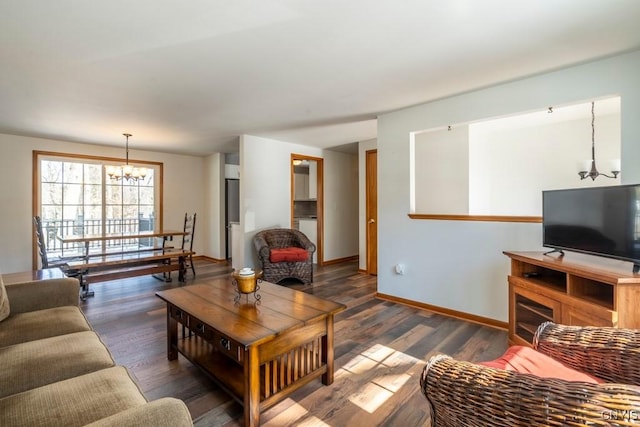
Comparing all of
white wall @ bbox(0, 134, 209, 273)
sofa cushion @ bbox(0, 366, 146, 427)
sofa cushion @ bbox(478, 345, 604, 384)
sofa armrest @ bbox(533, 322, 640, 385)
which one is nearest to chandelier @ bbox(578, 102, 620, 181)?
sofa armrest @ bbox(533, 322, 640, 385)

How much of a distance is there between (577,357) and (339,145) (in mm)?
4838

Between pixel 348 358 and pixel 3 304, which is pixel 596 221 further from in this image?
pixel 3 304

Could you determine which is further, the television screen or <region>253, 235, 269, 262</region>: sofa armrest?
<region>253, 235, 269, 262</region>: sofa armrest

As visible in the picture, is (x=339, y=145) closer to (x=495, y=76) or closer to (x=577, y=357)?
(x=495, y=76)

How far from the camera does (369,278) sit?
189 inches

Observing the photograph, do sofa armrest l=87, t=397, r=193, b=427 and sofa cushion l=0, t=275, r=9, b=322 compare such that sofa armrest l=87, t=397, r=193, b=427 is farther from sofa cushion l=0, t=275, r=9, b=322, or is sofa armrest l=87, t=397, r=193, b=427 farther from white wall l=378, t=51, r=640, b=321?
white wall l=378, t=51, r=640, b=321

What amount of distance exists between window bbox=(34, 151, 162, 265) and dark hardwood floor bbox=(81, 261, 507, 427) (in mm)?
2036

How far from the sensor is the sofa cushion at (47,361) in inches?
47.4

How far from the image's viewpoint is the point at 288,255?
442 centimetres

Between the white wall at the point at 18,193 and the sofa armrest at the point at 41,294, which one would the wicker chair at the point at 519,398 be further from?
the white wall at the point at 18,193

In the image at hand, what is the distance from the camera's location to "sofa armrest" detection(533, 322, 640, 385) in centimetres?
109

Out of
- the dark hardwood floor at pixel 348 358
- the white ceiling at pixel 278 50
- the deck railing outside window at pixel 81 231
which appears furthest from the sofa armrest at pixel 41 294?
the deck railing outside window at pixel 81 231

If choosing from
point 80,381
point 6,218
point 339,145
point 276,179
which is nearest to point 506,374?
point 80,381

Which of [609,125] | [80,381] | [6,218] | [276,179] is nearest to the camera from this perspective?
[80,381]
